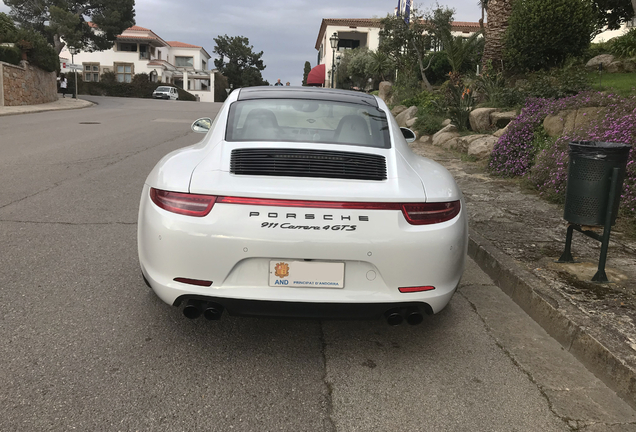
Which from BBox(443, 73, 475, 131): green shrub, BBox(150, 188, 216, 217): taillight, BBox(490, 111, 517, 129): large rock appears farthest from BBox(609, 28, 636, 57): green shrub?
BBox(150, 188, 216, 217): taillight

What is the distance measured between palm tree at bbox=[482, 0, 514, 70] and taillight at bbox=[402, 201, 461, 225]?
42.0 feet

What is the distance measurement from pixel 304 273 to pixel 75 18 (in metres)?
52.4

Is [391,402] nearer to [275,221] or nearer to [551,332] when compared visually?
[275,221]

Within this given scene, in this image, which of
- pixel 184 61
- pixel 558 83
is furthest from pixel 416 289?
pixel 184 61

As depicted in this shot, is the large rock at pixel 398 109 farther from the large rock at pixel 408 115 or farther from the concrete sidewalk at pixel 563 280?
the concrete sidewalk at pixel 563 280

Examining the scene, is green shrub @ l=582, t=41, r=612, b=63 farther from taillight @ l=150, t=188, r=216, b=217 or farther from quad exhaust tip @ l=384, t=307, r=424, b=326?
taillight @ l=150, t=188, r=216, b=217

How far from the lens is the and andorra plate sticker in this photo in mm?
2775

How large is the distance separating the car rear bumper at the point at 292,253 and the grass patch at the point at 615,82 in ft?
24.3

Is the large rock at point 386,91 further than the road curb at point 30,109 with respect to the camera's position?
Yes

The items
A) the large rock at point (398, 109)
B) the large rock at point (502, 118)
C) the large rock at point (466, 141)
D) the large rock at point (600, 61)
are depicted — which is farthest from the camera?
the large rock at point (398, 109)

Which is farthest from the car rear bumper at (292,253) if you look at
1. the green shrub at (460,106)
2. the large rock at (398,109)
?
the large rock at (398,109)

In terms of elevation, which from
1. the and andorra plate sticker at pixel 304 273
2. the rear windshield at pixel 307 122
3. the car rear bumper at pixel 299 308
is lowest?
the car rear bumper at pixel 299 308

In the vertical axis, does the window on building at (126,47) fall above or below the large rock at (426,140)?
above

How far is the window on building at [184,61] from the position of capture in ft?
260
